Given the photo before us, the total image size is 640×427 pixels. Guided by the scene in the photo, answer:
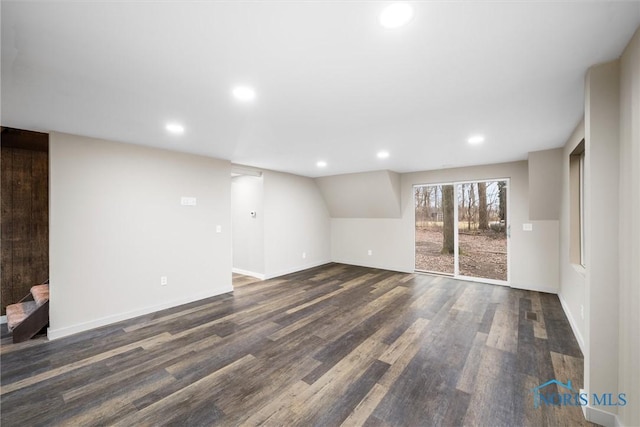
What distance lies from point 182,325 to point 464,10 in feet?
12.9

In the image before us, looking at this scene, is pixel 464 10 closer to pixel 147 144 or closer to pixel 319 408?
pixel 319 408

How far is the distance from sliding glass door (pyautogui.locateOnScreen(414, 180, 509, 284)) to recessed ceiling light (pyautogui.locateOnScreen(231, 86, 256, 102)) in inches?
180

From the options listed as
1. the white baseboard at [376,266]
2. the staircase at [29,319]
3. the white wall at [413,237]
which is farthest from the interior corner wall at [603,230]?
the staircase at [29,319]

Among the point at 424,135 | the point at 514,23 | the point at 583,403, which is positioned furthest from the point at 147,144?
the point at 583,403

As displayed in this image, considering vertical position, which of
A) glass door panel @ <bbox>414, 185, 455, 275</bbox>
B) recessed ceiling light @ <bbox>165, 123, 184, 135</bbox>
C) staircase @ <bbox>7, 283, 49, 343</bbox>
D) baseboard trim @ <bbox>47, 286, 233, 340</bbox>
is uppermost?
recessed ceiling light @ <bbox>165, 123, 184, 135</bbox>

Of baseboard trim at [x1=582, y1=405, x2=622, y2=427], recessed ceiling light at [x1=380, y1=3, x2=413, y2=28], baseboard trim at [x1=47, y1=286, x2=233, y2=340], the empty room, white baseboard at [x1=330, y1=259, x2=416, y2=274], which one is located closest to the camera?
recessed ceiling light at [x1=380, y1=3, x2=413, y2=28]

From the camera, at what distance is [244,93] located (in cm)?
197

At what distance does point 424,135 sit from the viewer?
9.95 ft

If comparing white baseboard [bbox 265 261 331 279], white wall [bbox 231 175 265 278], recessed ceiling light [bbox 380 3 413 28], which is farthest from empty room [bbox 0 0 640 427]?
white wall [bbox 231 175 265 278]

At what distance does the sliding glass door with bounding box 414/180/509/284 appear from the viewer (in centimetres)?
491

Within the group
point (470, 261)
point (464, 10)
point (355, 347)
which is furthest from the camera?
point (470, 261)

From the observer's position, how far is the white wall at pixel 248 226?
5336 millimetres

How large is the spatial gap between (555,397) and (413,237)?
388 cm

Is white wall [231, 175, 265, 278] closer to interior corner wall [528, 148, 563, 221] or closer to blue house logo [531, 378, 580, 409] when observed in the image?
blue house logo [531, 378, 580, 409]
